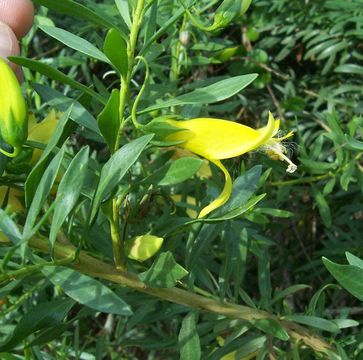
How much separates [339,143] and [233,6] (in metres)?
0.70

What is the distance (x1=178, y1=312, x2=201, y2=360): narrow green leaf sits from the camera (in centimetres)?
101

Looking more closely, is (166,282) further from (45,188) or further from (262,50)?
(262,50)

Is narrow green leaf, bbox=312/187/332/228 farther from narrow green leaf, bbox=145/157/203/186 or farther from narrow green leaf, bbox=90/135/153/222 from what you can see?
narrow green leaf, bbox=90/135/153/222

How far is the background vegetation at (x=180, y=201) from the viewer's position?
80cm

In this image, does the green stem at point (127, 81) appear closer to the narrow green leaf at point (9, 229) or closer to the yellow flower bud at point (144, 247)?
the yellow flower bud at point (144, 247)

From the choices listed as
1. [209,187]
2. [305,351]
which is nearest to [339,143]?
[209,187]

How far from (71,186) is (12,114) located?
0.36ft

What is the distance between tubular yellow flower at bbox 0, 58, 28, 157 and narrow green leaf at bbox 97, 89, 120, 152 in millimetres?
91

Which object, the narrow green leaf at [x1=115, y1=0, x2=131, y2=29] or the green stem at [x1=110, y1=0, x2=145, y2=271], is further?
the narrow green leaf at [x1=115, y1=0, x2=131, y2=29]

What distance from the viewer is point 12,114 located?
0.77 m

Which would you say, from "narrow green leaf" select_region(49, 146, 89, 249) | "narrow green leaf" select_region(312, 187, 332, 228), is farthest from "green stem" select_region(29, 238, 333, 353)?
"narrow green leaf" select_region(312, 187, 332, 228)

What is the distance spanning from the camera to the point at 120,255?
0.93m

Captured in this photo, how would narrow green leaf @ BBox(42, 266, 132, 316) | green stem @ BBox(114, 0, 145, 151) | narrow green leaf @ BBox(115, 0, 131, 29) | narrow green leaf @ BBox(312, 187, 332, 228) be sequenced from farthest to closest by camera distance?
narrow green leaf @ BBox(312, 187, 332, 228) < narrow green leaf @ BBox(115, 0, 131, 29) < green stem @ BBox(114, 0, 145, 151) < narrow green leaf @ BBox(42, 266, 132, 316)

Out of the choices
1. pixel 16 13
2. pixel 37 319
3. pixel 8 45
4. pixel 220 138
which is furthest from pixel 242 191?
pixel 16 13
